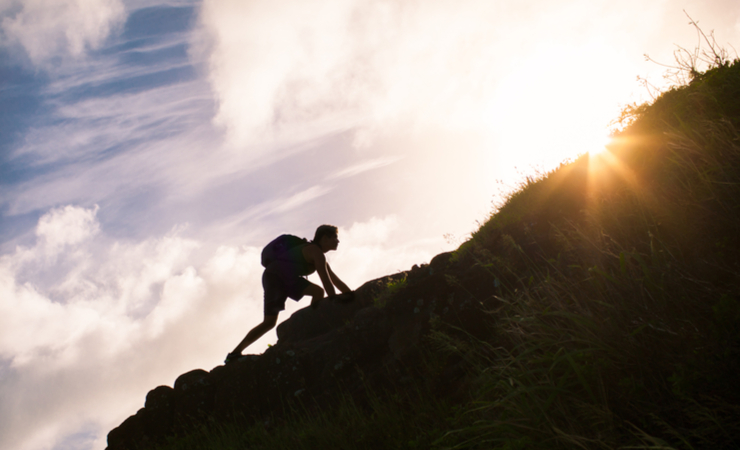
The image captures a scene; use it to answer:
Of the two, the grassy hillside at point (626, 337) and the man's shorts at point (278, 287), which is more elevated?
the man's shorts at point (278, 287)

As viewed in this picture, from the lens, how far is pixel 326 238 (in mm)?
6516

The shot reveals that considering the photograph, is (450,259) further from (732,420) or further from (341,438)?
(732,420)

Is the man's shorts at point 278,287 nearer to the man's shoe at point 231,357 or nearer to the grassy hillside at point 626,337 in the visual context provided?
the man's shoe at point 231,357

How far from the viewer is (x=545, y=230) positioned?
4250mm

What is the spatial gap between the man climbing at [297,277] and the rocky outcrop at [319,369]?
2.11ft

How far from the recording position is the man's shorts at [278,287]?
6056mm

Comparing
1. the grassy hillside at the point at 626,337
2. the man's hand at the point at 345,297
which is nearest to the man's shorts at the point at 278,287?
the man's hand at the point at 345,297

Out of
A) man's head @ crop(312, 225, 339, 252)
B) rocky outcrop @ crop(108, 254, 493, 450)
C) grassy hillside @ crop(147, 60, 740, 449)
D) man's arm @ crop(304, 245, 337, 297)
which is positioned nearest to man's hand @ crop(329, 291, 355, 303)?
man's arm @ crop(304, 245, 337, 297)

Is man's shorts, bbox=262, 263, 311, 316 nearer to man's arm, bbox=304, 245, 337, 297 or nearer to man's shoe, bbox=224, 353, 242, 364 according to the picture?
man's arm, bbox=304, 245, 337, 297

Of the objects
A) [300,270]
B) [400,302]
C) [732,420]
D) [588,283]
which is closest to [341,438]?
[400,302]

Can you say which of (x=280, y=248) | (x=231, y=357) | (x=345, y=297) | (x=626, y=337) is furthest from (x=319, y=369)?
(x=626, y=337)

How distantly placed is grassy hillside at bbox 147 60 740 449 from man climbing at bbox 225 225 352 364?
2.29 meters

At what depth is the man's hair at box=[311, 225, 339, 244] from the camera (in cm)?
655

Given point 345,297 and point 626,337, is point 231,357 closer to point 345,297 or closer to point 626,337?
point 345,297
